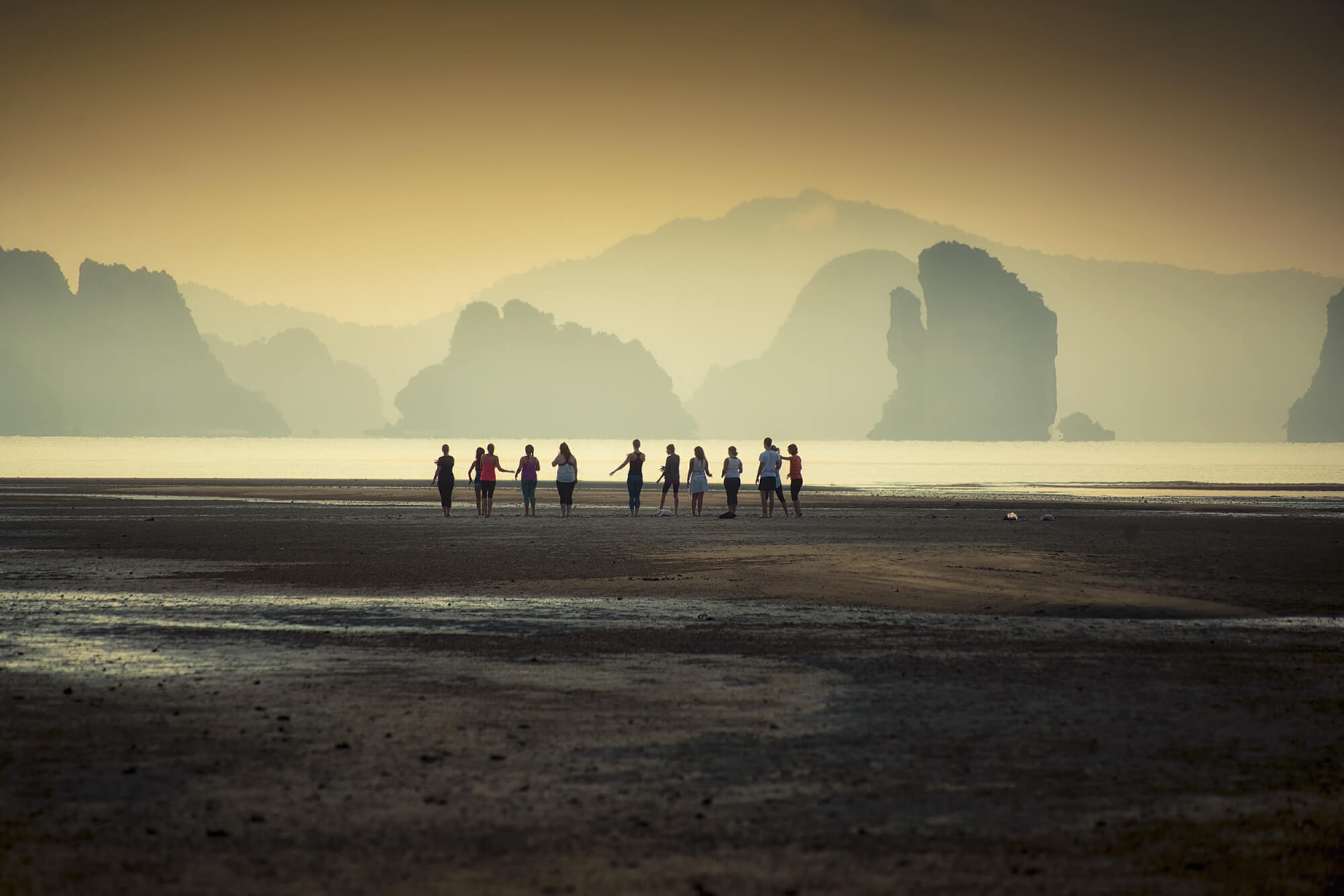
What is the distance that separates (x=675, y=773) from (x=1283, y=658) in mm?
6449

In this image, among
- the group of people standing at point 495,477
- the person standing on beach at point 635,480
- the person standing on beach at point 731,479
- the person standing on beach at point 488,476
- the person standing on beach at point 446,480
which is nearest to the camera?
the person standing on beach at point 731,479

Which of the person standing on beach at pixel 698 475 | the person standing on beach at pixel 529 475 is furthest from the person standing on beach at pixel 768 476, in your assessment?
the person standing on beach at pixel 529 475

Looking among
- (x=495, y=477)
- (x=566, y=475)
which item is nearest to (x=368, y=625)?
(x=566, y=475)

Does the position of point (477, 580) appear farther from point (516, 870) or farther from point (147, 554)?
point (516, 870)

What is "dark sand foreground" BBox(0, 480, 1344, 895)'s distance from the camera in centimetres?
530

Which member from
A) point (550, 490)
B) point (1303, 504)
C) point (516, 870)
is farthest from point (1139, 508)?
point (516, 870)

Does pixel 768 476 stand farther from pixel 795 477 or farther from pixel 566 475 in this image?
pixel 566 475

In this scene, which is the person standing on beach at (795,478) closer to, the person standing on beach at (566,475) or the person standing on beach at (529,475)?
the person standing on beach at (566,475)

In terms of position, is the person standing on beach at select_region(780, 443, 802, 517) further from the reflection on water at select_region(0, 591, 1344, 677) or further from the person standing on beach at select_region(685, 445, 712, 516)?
the reflection on water at select_region(0, 591, 1344, 677)

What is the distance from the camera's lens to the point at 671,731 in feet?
25.3

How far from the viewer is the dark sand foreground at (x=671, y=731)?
5305mm

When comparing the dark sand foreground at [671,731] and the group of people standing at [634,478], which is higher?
the group of people standing at [634,478]

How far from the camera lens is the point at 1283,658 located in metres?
10.5

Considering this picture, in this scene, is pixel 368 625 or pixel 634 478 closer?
pixel 368 625
